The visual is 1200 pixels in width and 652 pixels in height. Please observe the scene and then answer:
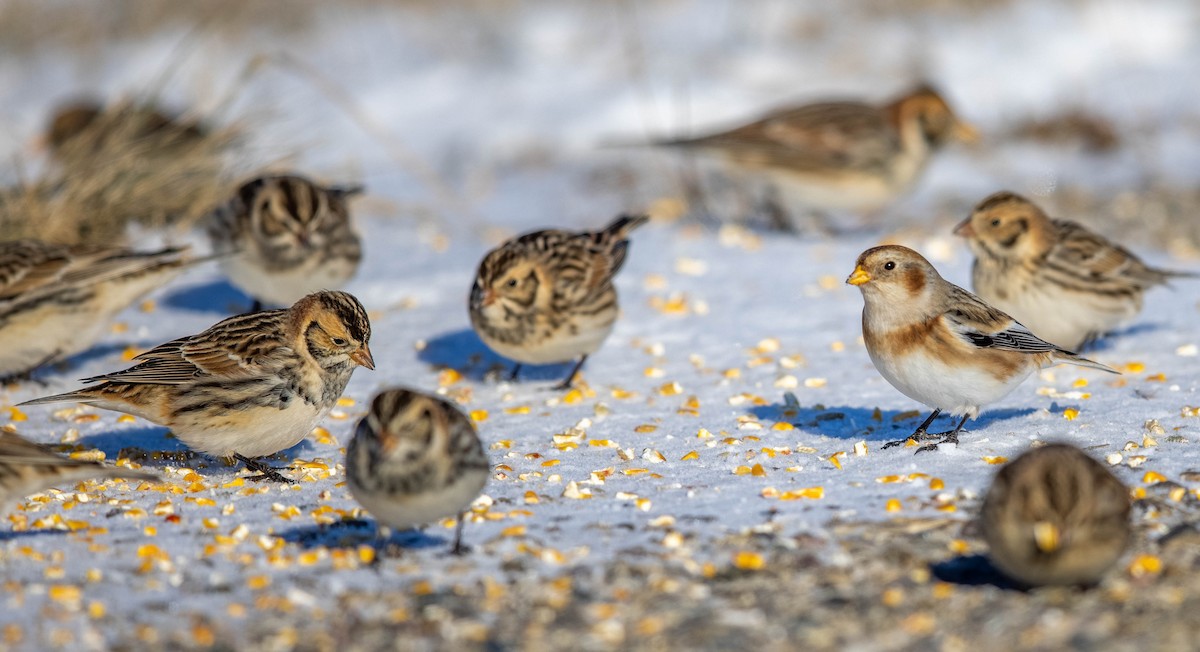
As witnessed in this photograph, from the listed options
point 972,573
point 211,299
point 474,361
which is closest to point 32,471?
point 972,573

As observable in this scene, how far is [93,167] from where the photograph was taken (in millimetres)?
9688

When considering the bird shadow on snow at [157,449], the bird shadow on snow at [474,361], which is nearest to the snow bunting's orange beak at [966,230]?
the bird shadow on snow at [474,361]

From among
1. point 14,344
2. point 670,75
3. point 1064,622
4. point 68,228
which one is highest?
point 670,75

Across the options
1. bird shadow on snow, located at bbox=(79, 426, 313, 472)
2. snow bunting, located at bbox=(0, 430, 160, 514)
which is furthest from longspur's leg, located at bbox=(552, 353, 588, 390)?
snow bunting, located at bbox=(0, 430, 160, 514)

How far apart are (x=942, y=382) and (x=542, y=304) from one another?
8.01ft

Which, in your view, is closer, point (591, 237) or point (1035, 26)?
point (591, 237)

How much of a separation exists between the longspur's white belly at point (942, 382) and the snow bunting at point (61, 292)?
4.14m

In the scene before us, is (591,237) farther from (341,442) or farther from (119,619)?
(119,619)

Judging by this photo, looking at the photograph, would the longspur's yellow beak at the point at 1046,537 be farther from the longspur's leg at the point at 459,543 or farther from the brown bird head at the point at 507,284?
the brown bird head at the point at 507,284

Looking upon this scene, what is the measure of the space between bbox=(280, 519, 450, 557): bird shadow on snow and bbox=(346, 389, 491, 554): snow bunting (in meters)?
0.27

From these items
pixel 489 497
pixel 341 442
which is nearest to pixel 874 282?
pixel 489 497

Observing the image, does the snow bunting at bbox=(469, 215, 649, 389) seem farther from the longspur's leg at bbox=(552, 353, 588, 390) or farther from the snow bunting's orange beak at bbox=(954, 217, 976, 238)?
the snow bunting's orange beak at bbox=(954, 217, 976, 238)

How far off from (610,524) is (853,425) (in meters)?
1.96

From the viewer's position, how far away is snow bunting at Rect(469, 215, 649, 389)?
7.46m
